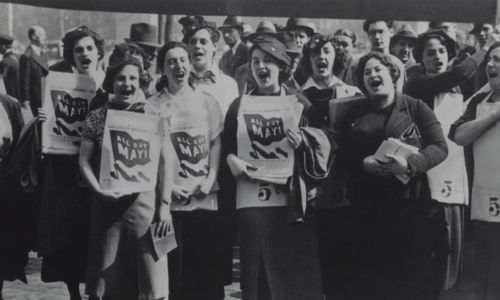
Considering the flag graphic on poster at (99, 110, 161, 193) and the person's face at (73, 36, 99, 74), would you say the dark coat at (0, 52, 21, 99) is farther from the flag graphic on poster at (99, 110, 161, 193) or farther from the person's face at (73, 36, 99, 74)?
the flag graphic on poster at (99, 110, 161, 193)

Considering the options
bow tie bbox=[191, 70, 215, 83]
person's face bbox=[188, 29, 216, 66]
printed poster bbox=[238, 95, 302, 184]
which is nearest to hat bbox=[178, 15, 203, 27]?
person's face bbox=[188, 29, 216, 66]

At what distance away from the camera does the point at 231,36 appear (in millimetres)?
10016

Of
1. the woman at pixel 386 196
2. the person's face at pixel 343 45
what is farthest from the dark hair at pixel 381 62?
the person's face at pixel 343 45

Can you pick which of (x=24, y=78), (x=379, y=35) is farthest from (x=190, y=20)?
(x=24, y=78)

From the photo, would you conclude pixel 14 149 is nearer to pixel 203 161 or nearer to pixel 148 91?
pixel 148 91

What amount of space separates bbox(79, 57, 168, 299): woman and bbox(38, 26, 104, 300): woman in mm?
517

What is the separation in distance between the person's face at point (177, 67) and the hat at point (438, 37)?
1747mm

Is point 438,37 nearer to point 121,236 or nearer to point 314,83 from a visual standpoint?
point 314,83

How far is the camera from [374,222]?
578cm

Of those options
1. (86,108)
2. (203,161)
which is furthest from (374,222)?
(86,108)

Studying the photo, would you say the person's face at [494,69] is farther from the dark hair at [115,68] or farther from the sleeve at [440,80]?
the dark hair at [115,68]

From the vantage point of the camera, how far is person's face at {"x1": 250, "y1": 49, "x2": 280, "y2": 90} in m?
5.88

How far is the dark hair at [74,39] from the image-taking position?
6.28 meters

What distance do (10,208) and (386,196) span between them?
3004mm
